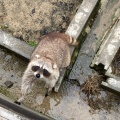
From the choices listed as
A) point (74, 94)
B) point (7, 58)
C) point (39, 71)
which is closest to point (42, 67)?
point (39, 71)

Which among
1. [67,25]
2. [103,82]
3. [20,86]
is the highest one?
[67,25]

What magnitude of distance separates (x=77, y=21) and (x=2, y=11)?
1636 mm

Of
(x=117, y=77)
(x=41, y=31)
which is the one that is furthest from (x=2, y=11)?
(x=117, y=77)

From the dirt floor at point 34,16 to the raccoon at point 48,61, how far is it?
0.65 meters

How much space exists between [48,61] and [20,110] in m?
1.00

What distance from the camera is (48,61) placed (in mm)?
6539

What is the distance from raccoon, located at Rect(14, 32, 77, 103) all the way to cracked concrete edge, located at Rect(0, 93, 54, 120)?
0.33 m

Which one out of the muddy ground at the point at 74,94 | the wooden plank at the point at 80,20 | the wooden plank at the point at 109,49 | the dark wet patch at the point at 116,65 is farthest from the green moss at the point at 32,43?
the dark wet patch at the point at 116,65

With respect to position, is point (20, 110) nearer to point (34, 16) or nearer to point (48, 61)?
point (48, 61)

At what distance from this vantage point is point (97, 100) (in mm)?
7406

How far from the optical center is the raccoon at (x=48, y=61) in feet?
21.3

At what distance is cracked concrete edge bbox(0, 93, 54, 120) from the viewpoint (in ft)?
21.4

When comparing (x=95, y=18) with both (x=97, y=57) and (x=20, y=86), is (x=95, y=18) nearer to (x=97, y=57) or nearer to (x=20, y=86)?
(x=97, y=57)

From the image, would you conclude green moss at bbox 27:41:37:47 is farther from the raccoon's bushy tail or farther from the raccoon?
the raccoon's bushy tail
